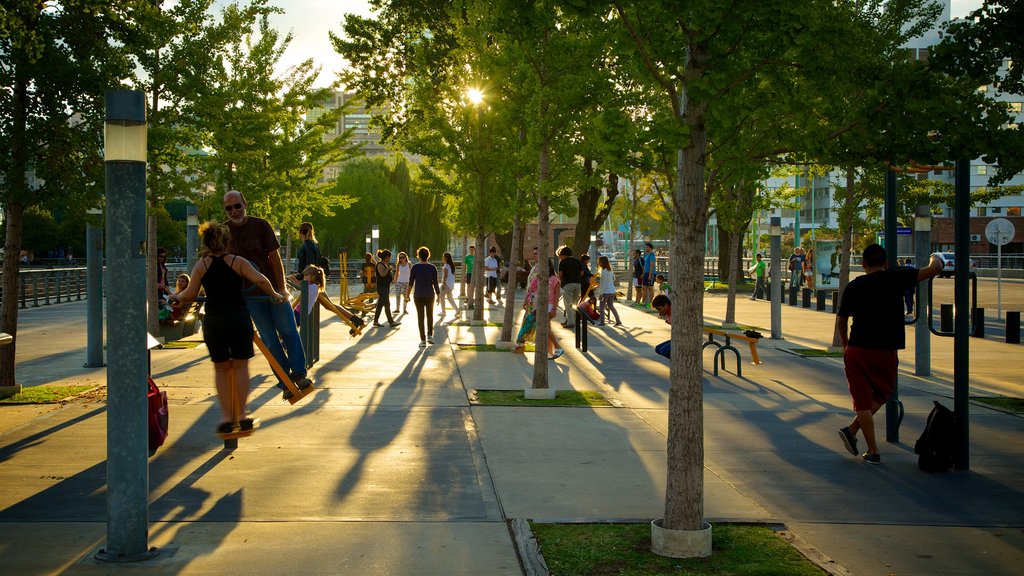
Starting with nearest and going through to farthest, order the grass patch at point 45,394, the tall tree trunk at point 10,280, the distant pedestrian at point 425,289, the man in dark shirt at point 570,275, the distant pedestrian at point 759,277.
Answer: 1. the grass patch at point 45,394
2. the tall tree trunk at point 10,280
3. the distant pedestrian at point 425,289
4. the man in dark shirt at point 570,275
5. the distant pedestrian at point 759,277

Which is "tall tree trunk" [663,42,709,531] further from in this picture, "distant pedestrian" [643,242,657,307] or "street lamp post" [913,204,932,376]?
"distant pedestrian" [643,242,657,307]

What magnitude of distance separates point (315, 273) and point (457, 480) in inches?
278

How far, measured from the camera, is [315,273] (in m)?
13.9

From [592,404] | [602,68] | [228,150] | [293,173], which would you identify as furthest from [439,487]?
[293,173]

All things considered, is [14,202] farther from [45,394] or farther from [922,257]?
[922,257]

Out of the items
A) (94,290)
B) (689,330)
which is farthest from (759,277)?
(689,330)

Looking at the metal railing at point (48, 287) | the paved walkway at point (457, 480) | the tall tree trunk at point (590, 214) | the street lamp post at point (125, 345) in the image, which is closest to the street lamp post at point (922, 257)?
the paved walkway at point (457, 480)

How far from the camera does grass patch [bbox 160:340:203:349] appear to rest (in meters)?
16.8

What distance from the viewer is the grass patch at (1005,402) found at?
38.2 feet

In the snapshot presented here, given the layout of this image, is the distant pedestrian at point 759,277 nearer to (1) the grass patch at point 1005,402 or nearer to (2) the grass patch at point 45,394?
(1) the grass patch at point 1005,402

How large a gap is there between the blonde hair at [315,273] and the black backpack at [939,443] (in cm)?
814

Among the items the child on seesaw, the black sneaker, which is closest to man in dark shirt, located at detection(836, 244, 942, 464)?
the black sneaker

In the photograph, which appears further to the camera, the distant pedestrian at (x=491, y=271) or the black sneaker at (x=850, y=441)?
the distant pedestrian at (x=491, y=271)

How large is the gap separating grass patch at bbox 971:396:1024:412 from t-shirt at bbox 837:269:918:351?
4.12 meters
